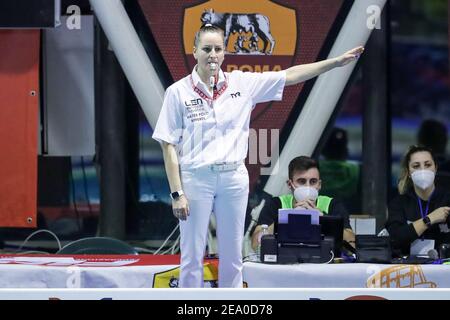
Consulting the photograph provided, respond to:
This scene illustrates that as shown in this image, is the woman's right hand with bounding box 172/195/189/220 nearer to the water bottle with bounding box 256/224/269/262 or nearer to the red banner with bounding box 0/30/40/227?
the water bottle with bounding box 256/224/269/262

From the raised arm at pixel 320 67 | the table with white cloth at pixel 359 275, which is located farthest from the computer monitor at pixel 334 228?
the raised arm at pixel 320 67

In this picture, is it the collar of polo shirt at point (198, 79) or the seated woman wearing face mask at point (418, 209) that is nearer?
the collar of polo shirt at point (198, 79)

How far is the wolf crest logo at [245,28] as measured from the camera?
687 cm

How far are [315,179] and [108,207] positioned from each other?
2.22 metres

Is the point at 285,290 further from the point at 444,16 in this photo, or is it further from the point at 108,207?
the point at 444,16

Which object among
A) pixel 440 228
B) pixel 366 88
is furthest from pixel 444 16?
pixel 440 228

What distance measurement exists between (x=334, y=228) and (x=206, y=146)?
0.96 m

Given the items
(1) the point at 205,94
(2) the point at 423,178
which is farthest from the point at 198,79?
(2) the point at 423,178

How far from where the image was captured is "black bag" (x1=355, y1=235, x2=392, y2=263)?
5.55 m

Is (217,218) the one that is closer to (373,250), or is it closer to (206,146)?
(206,146)

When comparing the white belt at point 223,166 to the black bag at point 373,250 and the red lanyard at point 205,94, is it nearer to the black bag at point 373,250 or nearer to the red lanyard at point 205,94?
the red lanyard at point 205,94

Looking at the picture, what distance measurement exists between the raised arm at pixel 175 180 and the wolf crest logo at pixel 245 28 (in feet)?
5.84

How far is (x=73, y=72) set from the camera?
7.38 m
